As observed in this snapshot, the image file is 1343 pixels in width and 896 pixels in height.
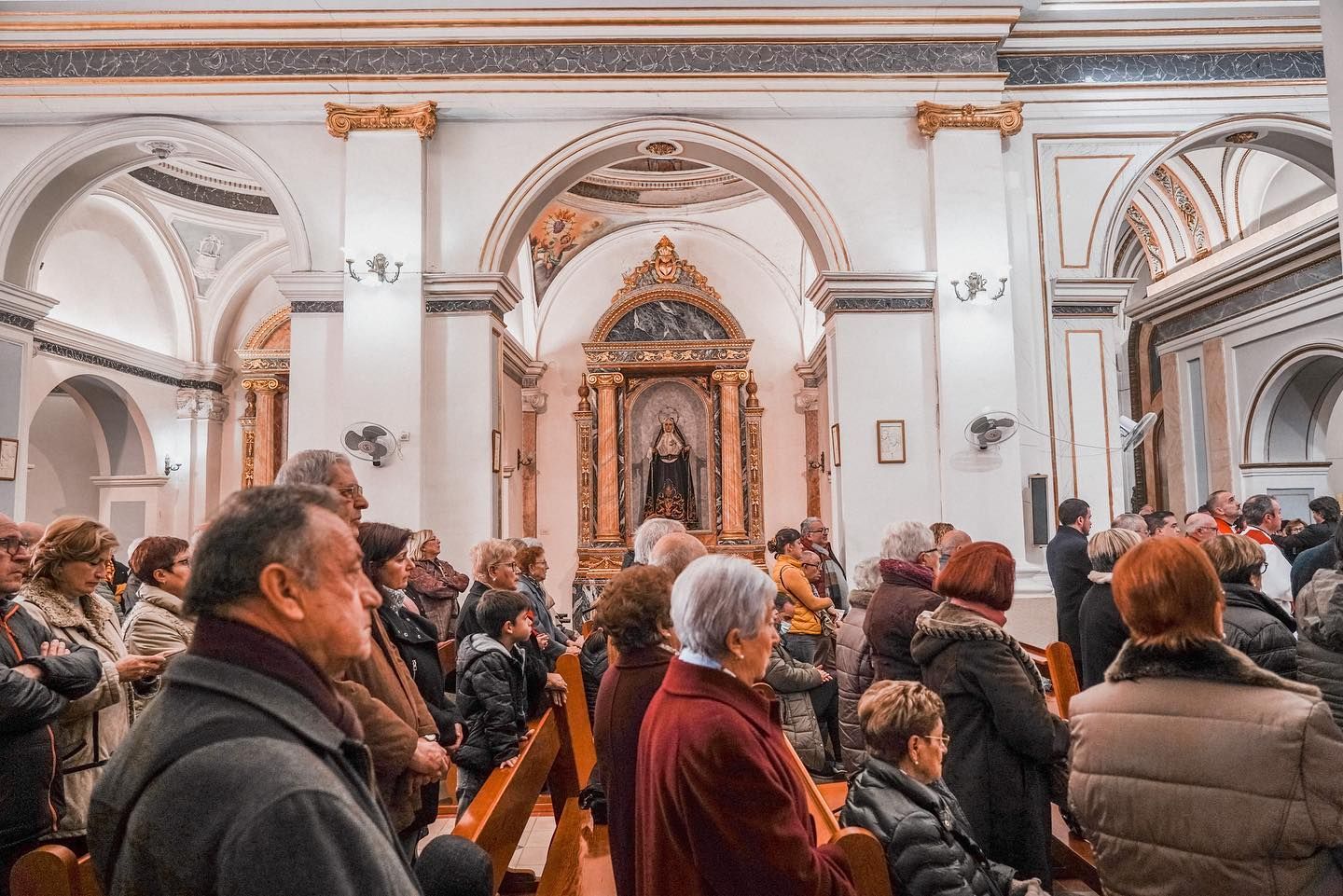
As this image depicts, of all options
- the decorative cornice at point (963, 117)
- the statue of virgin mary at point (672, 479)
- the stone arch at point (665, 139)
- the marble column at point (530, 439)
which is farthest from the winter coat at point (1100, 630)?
the marble column at point (530, 439)

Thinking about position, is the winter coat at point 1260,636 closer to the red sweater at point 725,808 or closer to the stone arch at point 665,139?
the red sweater at point 725,808

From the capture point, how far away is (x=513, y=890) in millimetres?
3504

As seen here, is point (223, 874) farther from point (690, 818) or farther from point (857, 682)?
point (857, 682)

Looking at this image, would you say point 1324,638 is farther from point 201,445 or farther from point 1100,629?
point 201,445

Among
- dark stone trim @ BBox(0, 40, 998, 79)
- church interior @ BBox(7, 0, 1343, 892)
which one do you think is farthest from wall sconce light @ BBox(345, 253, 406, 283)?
dark stone trim @ BBox(0, 40, 998, 79)

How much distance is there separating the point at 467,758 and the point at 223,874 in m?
2.37

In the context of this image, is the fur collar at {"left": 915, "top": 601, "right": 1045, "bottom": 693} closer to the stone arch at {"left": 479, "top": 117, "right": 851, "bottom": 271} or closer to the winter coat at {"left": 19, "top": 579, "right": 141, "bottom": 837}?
the winter coat at {"left": 19, "top": 579, "right": 141, "bottom": 837}

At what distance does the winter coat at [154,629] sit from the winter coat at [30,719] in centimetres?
46

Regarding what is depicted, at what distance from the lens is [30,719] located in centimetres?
228

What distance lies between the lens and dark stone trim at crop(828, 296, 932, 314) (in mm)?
7496

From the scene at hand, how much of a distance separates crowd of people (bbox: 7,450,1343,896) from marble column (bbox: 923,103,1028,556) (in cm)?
356

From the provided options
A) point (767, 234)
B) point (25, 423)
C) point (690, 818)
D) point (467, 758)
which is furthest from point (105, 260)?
point (690, 818)

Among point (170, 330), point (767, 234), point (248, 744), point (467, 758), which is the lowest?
point (467, 758)

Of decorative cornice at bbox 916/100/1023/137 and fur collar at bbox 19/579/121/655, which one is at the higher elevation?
decorative cornice at bbox 916/100/1023/137
